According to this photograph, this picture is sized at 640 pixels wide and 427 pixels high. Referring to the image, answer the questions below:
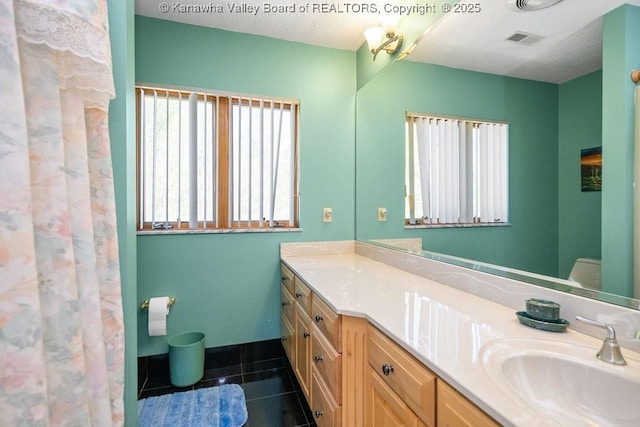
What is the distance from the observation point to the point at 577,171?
912mm

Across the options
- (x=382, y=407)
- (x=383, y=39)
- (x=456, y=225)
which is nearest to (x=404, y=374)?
(x=382, y=407)

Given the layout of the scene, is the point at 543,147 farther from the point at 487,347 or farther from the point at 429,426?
the point at 429,426

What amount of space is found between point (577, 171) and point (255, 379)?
6.66 ft

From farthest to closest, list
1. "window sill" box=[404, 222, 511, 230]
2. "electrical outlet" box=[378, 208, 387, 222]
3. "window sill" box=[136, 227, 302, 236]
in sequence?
"electrical outlet" box=[378, 208, 387, 222]
"window sill" box=[136, 227, 302, 236]
"window sill" box=[404, 222, 511, 230]

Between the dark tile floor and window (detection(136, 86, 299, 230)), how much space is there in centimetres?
92

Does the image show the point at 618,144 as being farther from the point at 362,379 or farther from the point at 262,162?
the point at 262,162

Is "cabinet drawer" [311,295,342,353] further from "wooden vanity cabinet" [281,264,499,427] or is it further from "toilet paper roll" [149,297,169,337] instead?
"toilet paper roll" [149,297,169,337]

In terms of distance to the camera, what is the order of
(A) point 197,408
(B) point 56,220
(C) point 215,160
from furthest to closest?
(C) point 215,160 < (A) point 197,408 < (B) point 56,220

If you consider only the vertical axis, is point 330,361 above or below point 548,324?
below

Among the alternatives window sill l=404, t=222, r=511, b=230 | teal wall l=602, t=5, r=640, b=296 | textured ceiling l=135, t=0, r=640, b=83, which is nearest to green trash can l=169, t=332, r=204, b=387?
window sill l=404, t=222, r=511, b=230

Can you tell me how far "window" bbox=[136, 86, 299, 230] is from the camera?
1919 mm

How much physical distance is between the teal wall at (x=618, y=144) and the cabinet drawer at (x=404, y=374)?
628 mm

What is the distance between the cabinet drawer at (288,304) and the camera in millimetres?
1792

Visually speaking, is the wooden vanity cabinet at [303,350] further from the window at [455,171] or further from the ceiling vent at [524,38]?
the ceiling vent at [524,38]
